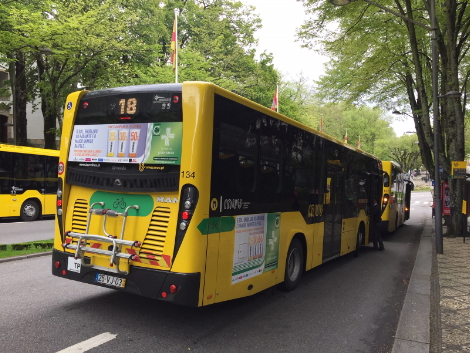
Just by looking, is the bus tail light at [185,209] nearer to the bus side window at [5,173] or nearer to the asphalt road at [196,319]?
the asphalt road at [196,319]

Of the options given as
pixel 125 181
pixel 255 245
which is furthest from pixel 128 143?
pixel 255 245

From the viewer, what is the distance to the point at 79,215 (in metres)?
5.32

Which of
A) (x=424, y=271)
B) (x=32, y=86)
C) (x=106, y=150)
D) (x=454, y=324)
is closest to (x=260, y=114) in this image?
(x=106, y=150)

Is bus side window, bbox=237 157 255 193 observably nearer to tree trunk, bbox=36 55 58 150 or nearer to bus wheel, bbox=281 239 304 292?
bus wheel, bbox=281 239 304 292

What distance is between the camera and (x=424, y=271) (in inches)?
364

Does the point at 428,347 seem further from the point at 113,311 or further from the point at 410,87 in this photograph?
the point at 410,87

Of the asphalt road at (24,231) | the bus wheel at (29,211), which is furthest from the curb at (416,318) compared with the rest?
the bus wheel at (29,211)

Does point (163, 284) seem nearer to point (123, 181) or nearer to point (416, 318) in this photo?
point (123, 181)

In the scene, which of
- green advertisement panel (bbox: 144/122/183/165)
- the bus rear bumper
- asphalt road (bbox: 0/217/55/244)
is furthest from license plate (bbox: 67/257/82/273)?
asphalt road (bbox: 0/217/55/244)

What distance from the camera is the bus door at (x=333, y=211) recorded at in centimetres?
843

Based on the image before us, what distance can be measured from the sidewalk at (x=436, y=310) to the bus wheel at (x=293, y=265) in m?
1.78

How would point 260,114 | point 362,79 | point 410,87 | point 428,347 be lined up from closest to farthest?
point 428,347, point 260,114, point 362,79, point 410,87

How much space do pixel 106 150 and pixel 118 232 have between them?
3.51 ft

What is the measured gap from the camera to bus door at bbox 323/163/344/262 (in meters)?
8.43
